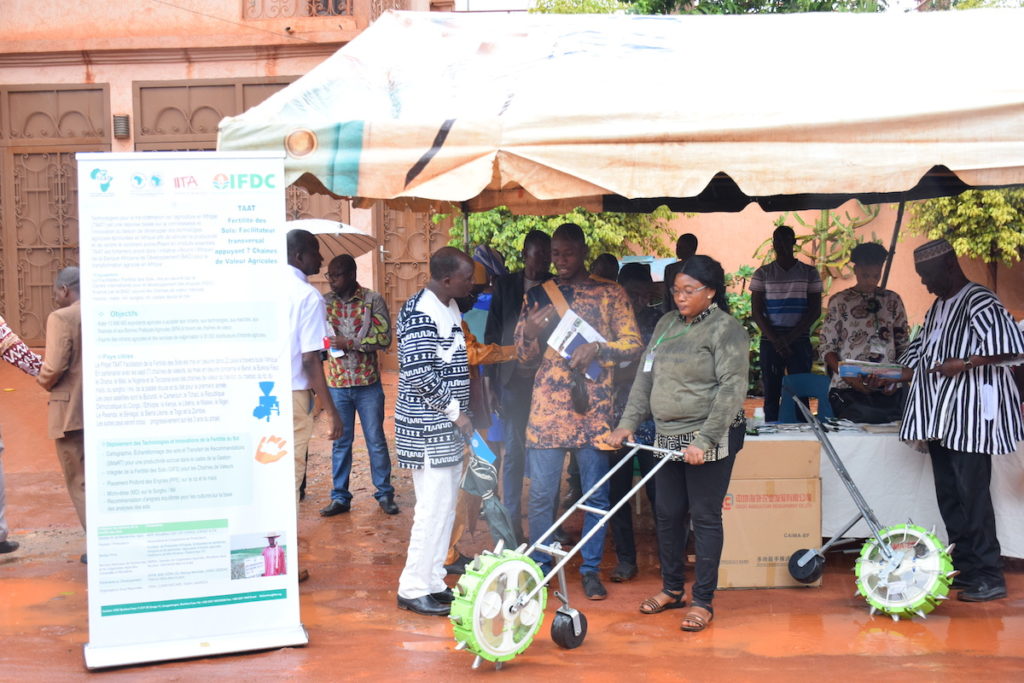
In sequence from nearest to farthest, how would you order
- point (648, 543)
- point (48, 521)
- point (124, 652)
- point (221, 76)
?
point (124, 652)
point (648, 543)
point (48, 521)
point (221, 76)

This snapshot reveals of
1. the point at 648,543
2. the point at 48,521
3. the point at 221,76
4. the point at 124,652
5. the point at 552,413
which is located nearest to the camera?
the point at 124,652

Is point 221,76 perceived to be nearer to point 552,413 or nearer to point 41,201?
point 41,201

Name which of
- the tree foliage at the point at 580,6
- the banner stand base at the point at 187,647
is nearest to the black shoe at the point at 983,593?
the banner stand base at the point at 187,647

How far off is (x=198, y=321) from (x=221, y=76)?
9.71 metres

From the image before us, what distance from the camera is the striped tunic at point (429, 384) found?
5.17m

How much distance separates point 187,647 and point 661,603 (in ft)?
8.13

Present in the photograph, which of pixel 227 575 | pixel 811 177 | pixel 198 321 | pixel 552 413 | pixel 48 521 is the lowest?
pixel 48 521

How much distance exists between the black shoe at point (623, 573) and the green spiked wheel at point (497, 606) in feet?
4.46

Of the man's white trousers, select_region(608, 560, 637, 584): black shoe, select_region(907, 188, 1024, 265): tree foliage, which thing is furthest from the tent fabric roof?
select_region(907, 188, 1024, 265): tree foliage

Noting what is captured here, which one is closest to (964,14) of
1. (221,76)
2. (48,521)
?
(48,521)

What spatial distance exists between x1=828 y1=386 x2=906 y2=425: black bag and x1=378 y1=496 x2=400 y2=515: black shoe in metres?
3.42

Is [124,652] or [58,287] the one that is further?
[58,287]

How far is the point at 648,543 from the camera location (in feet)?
23.2

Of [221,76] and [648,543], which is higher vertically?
[221,76]
